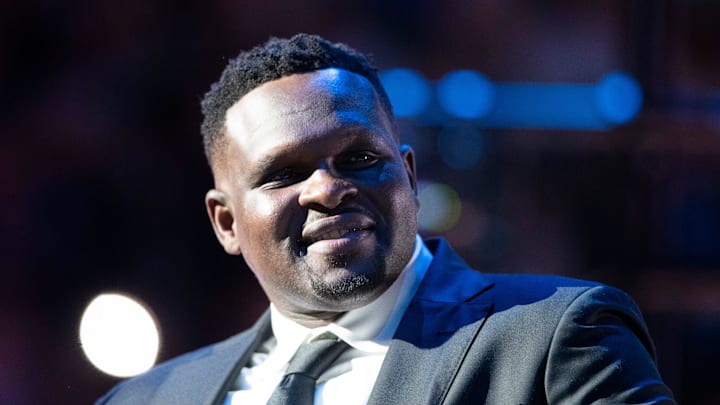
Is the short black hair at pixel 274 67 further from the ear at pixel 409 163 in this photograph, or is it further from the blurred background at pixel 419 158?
the blurred background at pixel 419 158

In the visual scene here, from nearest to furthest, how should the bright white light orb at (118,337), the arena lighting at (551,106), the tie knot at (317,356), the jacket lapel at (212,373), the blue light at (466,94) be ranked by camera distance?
the tie knot at (317,356)
the jacket lapel at (212,373)
the bright white light orb at (118,337)
the arena lighting at (551,106)
the blue light at (466,94)

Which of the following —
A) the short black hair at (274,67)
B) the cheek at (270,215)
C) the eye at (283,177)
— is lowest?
the cheek at (270,215)

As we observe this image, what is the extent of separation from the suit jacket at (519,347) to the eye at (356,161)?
1.14ft

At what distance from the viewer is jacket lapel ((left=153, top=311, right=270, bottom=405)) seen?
237 cm

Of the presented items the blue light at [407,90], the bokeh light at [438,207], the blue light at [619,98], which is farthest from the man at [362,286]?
the bokeh light at [438,207]

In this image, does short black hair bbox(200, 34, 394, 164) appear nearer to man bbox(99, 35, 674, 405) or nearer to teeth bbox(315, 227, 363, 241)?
man bbox(99, 35, 674, 405)

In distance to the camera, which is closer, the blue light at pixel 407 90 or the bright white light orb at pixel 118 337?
A: the bright white light orb at pixel 118 337

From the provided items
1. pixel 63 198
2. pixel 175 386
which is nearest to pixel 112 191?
pixel 63 198

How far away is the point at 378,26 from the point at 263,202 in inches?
99.9

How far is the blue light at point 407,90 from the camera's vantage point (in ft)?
14.5

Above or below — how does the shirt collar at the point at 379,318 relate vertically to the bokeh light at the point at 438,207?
above

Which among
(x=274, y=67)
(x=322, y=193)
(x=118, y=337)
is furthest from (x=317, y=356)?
(x=118, y=337)

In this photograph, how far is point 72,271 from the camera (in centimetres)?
425

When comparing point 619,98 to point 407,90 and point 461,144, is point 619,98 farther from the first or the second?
point 407,90
